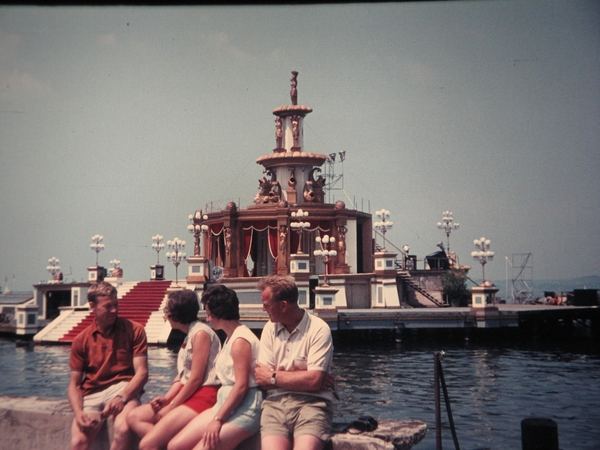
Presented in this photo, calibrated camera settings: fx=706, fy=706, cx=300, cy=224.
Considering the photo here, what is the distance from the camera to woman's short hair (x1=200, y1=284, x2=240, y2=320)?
17.7 feet

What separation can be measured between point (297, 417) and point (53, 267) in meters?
36.8

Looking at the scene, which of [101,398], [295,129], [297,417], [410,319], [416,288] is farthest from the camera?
[295,129]

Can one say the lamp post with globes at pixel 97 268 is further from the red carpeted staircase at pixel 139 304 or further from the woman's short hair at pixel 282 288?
the woman's short hair at pixel 282 288

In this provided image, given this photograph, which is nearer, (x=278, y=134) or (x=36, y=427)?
(x=36, y=427)

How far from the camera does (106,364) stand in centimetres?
577

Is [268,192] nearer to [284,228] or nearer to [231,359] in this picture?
[284,228]

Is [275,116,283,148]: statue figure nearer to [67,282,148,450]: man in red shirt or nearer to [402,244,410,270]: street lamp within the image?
[402,244,410,270]: street lamp

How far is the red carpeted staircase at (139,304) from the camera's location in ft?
99.6

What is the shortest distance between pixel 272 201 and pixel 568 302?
1644cm

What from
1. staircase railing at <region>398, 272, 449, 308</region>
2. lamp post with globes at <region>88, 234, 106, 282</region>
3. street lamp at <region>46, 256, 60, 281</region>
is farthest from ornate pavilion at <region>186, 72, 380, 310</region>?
street lamp at <region>46, 256, 60, 281</region>

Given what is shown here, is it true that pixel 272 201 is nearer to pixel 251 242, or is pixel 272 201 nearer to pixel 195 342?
pixel 251 242

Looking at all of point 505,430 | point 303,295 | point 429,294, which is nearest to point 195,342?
point 505,430

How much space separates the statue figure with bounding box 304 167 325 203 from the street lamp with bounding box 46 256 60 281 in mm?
14377

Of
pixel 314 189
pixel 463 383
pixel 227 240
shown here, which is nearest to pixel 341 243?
pixel 314 189
